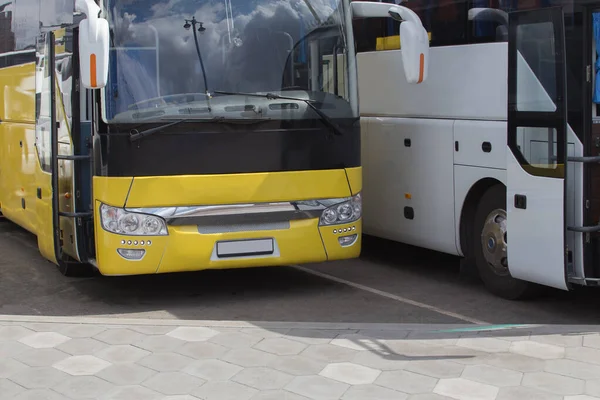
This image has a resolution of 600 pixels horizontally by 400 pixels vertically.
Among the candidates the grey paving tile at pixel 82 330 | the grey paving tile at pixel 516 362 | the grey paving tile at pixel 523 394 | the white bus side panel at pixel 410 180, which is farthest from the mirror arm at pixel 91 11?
the grey paving tile at pixel 523 394

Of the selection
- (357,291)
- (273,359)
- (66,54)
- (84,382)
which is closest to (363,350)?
(273,359)

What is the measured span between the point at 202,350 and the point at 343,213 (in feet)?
8.05

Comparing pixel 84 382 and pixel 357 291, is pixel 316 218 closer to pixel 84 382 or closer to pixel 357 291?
pixel 357 291

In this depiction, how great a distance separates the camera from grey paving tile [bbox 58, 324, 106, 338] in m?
7.55

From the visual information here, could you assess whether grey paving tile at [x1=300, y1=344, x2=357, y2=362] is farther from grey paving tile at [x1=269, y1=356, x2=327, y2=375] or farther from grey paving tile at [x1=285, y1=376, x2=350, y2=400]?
grey paving tile at [x1=285, y1=376, x2=350, y2=400]

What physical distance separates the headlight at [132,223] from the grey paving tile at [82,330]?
3.11 feet

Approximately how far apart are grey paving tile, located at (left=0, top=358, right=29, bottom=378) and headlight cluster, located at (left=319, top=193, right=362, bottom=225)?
3.11m

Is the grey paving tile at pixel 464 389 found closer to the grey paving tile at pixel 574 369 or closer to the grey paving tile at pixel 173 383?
the grey paving tile at pixel 574 369

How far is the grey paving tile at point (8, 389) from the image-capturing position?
6.18 meters

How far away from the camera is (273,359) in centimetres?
687

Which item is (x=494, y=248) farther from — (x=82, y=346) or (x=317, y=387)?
(x=82, y=346)

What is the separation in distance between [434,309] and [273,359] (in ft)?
7.78

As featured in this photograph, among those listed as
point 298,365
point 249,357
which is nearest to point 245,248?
point 249,357

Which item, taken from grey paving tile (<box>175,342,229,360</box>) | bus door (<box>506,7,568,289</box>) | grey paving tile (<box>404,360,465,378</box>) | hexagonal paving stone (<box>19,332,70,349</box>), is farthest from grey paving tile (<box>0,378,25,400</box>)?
bus door (<box>506,7,568,289</box>)
